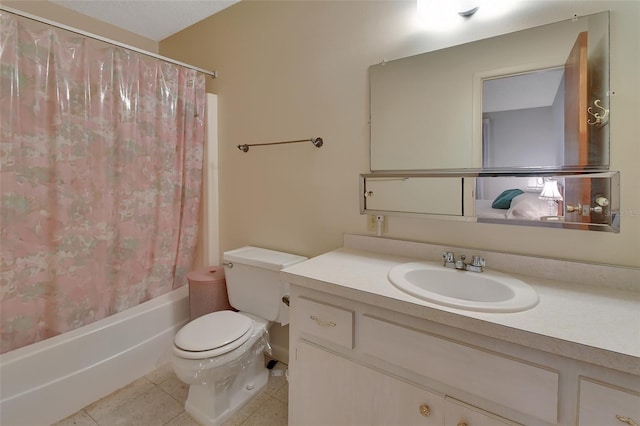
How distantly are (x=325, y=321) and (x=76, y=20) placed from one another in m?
2.69

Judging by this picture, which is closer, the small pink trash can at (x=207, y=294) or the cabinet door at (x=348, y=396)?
the cabinet door at (x=348, y=396)

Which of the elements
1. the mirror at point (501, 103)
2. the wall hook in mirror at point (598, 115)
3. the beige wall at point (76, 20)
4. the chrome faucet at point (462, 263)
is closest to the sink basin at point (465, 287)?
the chrome faucet at point (462, 263)

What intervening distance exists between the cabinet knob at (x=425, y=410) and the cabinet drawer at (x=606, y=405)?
37 cm

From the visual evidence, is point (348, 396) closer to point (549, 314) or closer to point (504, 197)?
point (549, 314)

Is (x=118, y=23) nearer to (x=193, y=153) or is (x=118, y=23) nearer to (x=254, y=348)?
(x=193, y=153)

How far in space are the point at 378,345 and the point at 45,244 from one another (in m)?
1.75

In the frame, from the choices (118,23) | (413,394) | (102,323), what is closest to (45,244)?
(102,323)

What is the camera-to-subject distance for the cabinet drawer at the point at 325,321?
1073 millimetres

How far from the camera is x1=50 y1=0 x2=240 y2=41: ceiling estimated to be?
1.99 metres

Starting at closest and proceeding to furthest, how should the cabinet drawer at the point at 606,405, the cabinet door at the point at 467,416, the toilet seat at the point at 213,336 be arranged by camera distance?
the cabinet drawer at the point at 606,405 → the cabinet door at the point at 467,416 → the toilet seat at the point at 213,336

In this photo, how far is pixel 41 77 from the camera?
150 centimetres

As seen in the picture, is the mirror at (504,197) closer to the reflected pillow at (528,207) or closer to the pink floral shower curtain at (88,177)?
the reflected pillow at (528,207)

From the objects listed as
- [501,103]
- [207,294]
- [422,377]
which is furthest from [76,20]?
[422,377]

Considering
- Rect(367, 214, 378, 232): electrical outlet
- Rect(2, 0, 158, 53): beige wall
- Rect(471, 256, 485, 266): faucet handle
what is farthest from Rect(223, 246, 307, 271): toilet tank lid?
Rect(2, 0, 158, 53): beige wall
